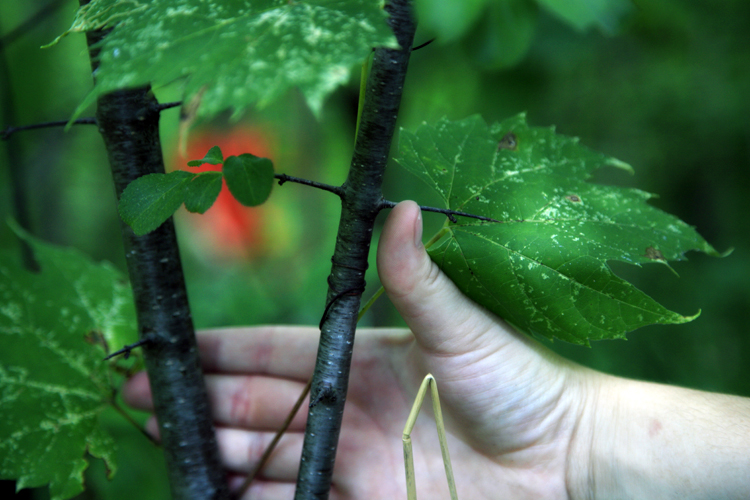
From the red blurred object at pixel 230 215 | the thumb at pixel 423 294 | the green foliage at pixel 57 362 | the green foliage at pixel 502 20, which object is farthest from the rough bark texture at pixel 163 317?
the red blurred object at pixel 230 215

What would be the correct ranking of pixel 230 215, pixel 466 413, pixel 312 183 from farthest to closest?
pixel 230 215 → pixel 466 413 → pixel 312 183

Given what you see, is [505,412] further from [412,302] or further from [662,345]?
[662,345]

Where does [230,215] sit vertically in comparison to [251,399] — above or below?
below

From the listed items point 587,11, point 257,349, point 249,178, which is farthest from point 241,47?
point 257,349

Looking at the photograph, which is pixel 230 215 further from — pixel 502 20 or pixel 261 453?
pixel 502 20

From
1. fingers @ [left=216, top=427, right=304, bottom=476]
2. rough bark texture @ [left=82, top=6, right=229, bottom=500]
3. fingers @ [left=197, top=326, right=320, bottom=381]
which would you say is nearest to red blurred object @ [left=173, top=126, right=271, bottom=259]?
fingers @ [left=197, top=326, right=320, bottom=381]

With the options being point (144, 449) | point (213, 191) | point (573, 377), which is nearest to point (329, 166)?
point (144, 449)

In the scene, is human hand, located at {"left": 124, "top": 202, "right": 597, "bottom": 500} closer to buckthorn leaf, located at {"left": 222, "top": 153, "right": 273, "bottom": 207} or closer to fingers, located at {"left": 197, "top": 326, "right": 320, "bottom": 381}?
fingers, located at {"left": 197, "top": 326, "right": 320, "bottom": 381}

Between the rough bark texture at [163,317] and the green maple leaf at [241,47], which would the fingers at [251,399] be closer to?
the rough bark texture at [163,317]

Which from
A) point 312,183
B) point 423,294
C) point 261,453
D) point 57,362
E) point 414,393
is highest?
point 312,183
